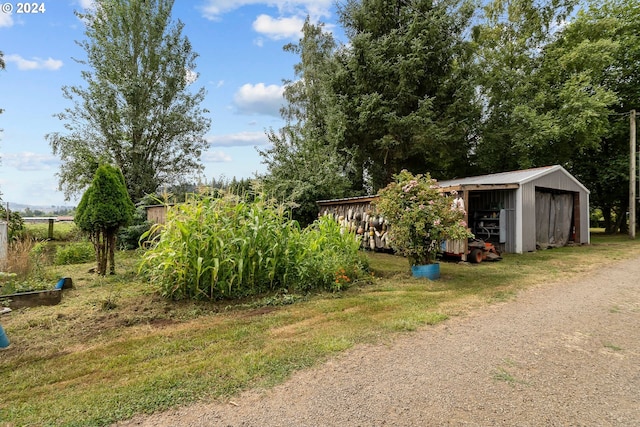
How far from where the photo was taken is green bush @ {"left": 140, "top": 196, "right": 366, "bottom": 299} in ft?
14.0

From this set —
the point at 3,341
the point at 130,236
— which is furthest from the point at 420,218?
the point at 130,236

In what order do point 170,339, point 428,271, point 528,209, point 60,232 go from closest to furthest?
point 170,339, point 428,271, point 528,209, point 60,232

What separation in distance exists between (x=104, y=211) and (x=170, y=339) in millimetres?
3568

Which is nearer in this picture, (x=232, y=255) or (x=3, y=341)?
(x=3, y=341)

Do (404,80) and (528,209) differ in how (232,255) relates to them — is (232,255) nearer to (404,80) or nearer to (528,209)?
(528,209)

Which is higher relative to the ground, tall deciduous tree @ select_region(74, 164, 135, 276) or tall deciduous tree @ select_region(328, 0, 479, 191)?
tall deciduous tree @ select_region(328, 0, 479, 191)

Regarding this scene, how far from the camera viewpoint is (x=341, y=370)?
2592mm

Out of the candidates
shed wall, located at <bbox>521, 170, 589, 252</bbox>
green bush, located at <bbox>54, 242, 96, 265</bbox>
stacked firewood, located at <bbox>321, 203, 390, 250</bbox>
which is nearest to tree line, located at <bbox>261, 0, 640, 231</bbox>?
stacked firewood, located at <bbox>321, 203, 390, 250</bbox>

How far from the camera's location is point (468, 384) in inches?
94.1

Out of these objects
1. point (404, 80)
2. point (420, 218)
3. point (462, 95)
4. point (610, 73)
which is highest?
point (610, 73)

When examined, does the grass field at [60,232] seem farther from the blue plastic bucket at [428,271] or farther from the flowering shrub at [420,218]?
the blue plastic bucket at [428,271]

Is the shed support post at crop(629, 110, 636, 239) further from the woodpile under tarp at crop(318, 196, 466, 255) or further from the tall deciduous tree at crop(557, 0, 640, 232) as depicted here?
the woodpile under tarp at crop(318, 196, 466, 255)

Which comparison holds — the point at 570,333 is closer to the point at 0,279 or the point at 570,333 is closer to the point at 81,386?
the point at 81,386

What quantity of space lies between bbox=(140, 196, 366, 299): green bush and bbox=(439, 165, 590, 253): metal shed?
5.37 m
